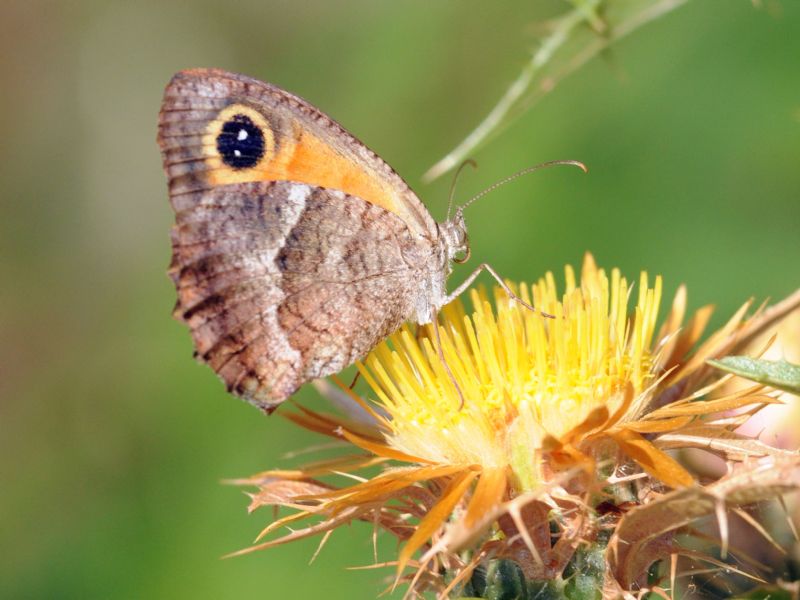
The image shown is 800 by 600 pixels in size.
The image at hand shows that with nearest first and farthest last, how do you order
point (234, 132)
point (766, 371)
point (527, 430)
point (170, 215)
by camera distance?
1. point (766, 371)
2. point (527, 430)
3. point (234, 132)
4. point (170, 215)

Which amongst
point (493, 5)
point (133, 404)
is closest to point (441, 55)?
point (493, 5)

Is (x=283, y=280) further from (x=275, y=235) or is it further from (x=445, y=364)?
(x=445, y=364)

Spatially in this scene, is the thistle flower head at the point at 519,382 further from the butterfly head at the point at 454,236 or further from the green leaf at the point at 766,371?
the green leaf at the point at 766,371

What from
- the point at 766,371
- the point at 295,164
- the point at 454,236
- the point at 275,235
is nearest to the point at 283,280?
the point at 275,235

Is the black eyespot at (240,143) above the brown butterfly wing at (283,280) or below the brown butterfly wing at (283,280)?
above

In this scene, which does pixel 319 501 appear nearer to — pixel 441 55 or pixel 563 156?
pixel 563 156

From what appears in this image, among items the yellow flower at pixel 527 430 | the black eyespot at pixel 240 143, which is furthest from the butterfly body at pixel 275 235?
the yellow flower at pixel 527 430
